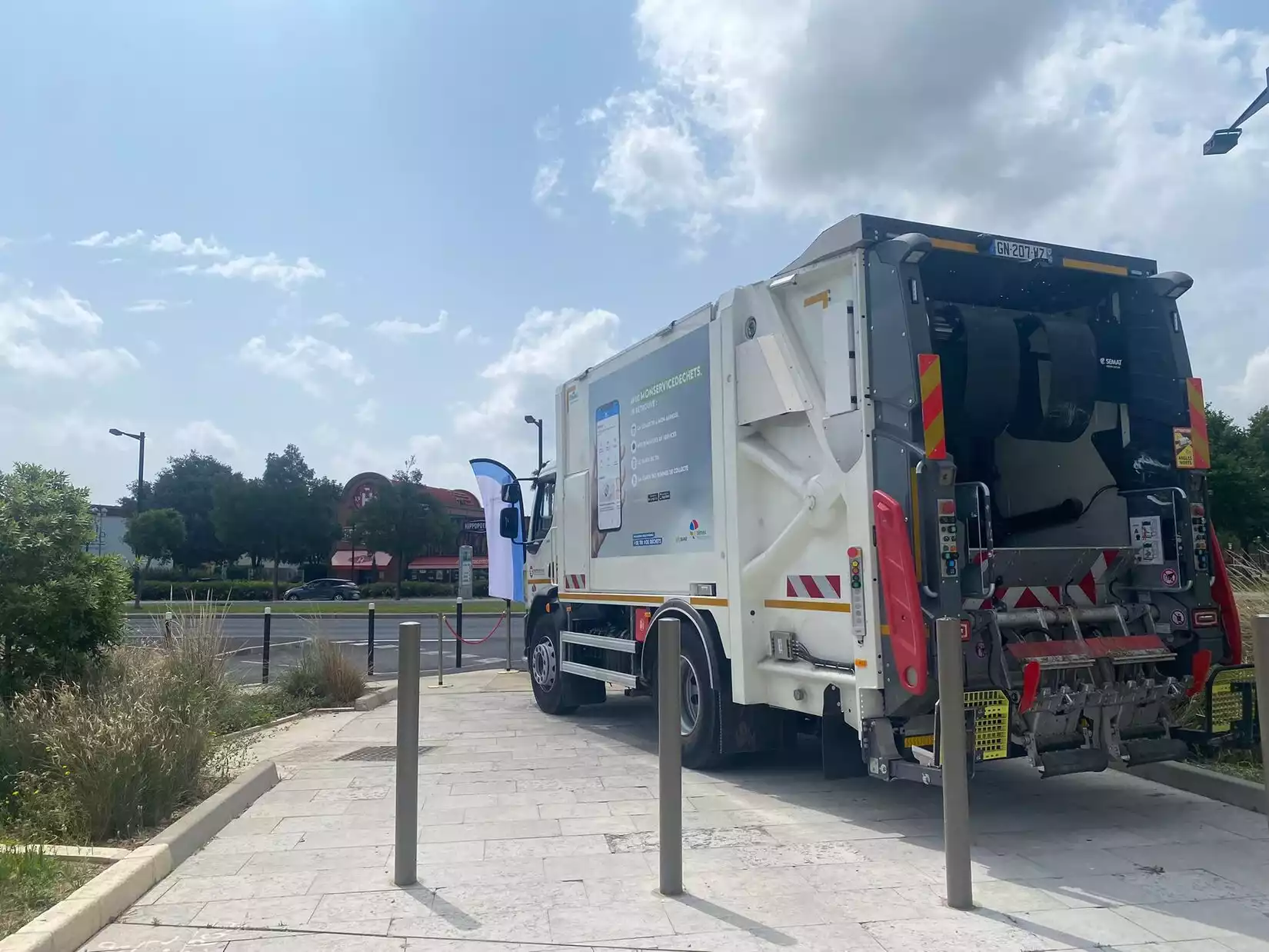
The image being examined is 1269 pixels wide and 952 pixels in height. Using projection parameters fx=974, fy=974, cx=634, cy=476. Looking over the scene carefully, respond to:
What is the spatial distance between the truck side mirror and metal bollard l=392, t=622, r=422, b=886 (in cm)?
684

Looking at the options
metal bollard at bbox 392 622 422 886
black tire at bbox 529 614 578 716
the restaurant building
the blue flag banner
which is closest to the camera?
metal bollard at bbox 392 622 422 886

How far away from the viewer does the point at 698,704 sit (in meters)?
7.29

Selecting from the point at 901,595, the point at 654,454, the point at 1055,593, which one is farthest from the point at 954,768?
the point at 654,454

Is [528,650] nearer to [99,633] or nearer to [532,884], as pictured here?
[99,633]

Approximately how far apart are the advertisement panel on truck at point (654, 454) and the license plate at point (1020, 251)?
2152 millimetres

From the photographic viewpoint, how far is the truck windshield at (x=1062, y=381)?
234 inches

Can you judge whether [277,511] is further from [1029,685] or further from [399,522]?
[1029,685]

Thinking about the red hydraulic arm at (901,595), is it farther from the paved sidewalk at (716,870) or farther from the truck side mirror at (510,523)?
the truck side mirror at (510,523)

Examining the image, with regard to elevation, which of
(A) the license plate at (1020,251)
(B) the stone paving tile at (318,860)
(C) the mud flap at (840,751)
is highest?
(A) the license plate at (1020,251)

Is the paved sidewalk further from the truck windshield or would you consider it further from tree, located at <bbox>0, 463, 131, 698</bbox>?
the truck windshield

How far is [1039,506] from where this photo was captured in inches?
272

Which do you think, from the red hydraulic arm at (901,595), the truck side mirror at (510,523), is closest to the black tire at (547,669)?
the truck side mirror at (510,523)

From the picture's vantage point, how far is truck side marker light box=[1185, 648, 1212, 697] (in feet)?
19.8

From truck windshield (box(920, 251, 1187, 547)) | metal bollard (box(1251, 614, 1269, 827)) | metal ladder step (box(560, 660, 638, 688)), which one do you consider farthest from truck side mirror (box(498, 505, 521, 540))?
metal bollard (box(1251, 614, 1269, 827))
